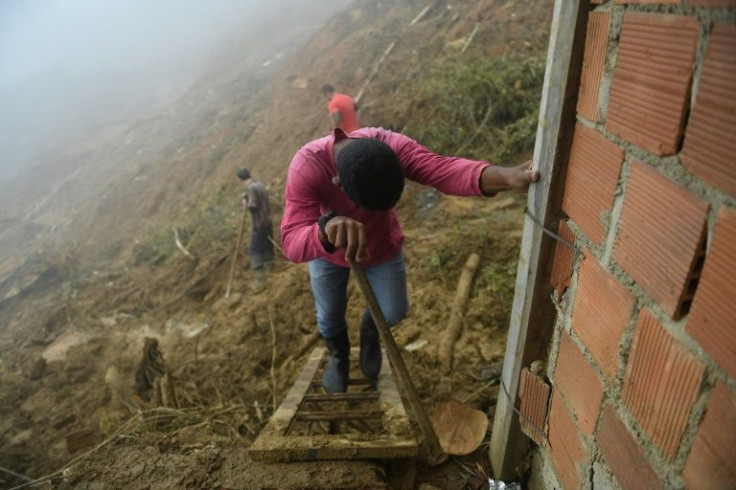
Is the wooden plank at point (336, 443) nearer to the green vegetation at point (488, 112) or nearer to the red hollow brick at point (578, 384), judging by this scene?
the red hollow brick at point (578, 384)

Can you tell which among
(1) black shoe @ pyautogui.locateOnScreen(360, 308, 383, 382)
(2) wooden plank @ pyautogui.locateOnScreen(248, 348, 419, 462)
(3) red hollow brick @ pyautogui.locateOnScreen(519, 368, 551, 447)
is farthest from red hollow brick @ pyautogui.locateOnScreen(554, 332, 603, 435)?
(1) black shoe @ pyautogui.locateOnScreen(360, 308, 383, 382)

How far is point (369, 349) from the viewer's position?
2811mm

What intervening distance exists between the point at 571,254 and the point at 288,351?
3285 mm

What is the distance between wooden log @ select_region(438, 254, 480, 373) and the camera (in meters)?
3.19

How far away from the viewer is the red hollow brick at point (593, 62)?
1010 millimetres

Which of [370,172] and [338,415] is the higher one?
[370,172]

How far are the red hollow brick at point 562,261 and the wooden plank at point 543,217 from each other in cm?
3

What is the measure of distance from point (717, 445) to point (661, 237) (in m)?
0.39

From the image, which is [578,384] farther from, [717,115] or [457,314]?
[457,314]

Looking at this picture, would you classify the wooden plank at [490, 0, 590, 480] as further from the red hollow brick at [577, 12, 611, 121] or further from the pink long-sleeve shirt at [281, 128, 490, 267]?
the pink long-sleeve shirt at [281, 128, 490, 267]

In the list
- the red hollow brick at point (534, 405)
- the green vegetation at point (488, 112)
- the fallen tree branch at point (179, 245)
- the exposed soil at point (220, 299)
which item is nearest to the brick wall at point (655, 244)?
the red hollow brick at point (534, 405)

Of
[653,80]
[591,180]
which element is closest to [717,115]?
[653,80]

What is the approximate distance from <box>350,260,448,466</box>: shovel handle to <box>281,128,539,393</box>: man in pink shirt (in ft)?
0.40

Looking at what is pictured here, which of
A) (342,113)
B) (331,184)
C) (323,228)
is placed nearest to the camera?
(323,228)
